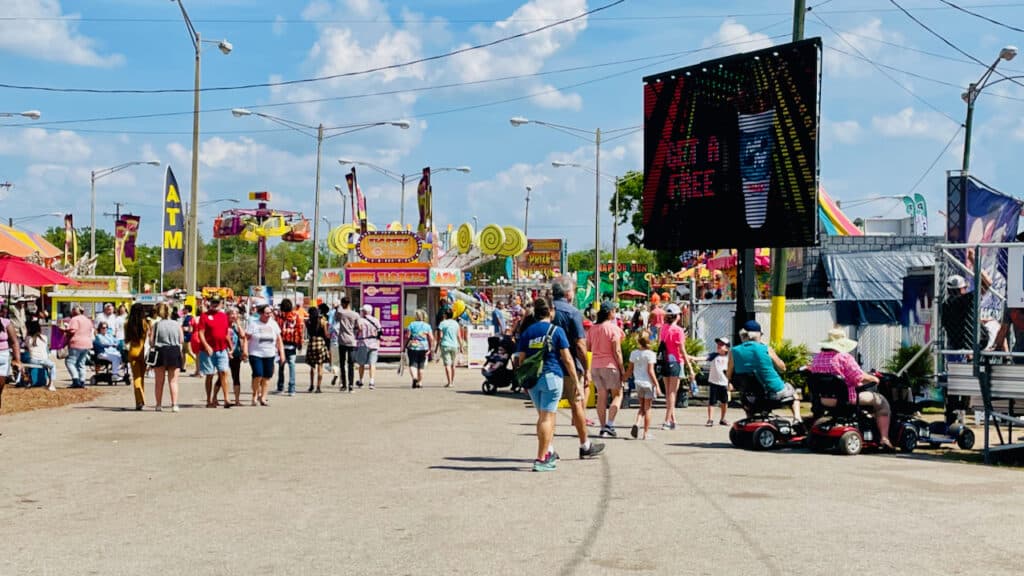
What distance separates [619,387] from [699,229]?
6.73m

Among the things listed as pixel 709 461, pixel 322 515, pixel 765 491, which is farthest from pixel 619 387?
pixel 322 515

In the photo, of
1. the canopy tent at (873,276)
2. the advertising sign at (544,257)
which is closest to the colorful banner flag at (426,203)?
the canopy tent at (873,276)

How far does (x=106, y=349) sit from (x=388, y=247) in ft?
A: 36.5

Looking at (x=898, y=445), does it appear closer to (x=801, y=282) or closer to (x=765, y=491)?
(x=765, y=491)

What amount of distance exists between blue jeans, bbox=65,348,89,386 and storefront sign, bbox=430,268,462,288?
12.5 m

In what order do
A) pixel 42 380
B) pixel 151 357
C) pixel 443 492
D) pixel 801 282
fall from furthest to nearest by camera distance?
pixel 801 282 → pixel 42 380 → pixel 151 357 → pixel 443 492

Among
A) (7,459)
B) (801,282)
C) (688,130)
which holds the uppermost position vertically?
(688,130)

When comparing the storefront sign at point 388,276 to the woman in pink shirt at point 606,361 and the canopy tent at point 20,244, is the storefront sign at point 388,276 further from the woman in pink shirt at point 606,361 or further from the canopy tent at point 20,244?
the woman in pink shirt at point 606,361

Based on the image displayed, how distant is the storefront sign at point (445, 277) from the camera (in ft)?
113

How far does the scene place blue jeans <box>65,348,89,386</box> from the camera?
23.0 meters

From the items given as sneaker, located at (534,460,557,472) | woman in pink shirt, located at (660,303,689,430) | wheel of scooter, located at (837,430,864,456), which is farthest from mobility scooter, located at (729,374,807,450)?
sneaker, located at (534,460,557,472)

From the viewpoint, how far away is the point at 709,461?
12.2 metres

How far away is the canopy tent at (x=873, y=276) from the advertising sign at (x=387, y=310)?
12502 mm

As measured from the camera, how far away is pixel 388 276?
1325 inches
